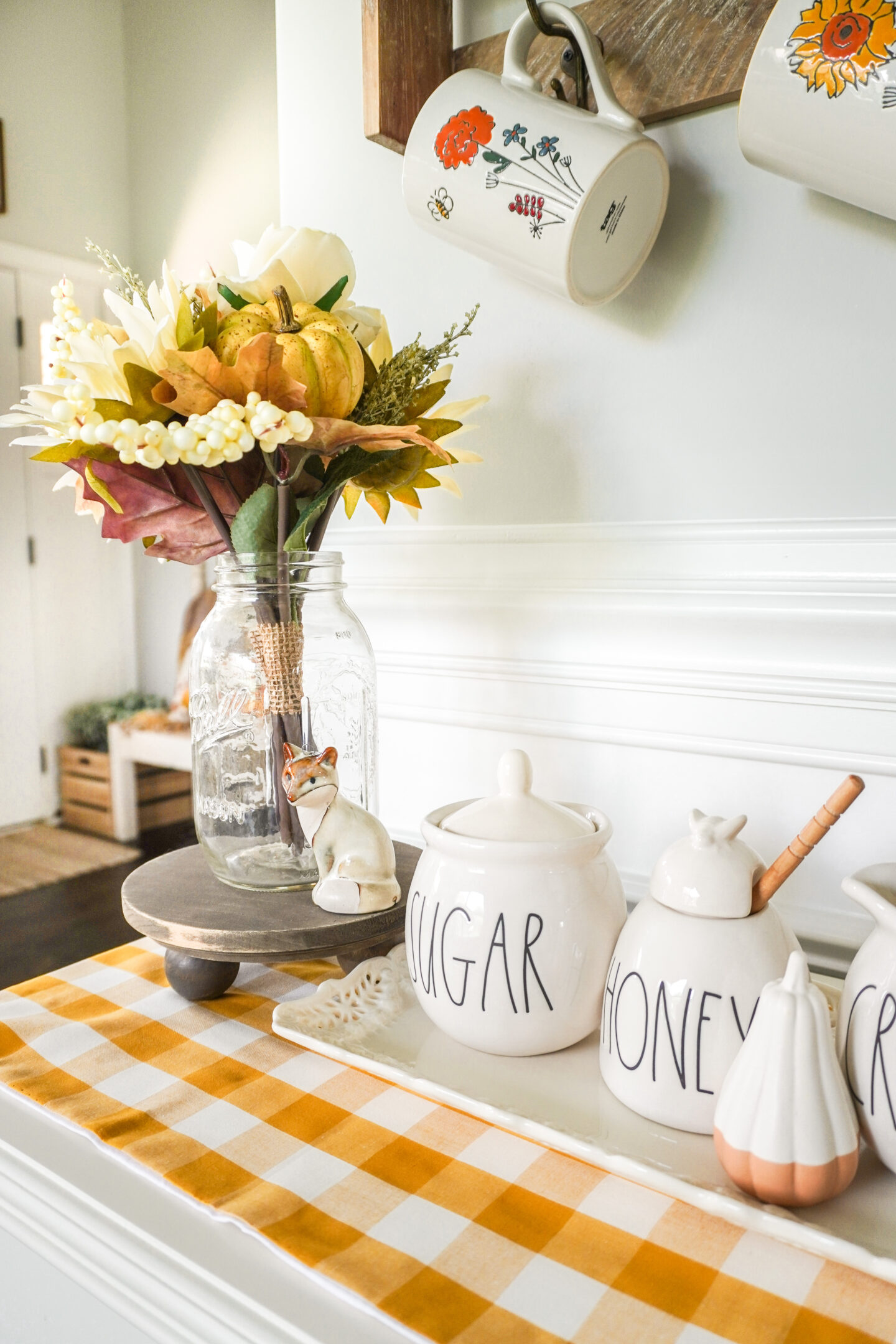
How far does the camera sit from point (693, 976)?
44cm

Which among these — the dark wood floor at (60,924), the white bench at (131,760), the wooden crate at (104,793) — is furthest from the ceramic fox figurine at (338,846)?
the wooden crate at (104,793)

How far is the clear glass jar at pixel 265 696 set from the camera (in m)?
0.66

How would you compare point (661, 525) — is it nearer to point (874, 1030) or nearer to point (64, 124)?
point (874, 1030)

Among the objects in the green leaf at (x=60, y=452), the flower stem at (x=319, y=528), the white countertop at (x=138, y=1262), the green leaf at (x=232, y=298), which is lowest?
the white countertop at (x=138, y=1262)

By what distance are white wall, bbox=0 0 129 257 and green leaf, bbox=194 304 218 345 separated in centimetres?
312

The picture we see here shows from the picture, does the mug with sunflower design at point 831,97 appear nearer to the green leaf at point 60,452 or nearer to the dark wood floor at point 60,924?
the green leaf at point 60,452

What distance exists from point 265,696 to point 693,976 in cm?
35

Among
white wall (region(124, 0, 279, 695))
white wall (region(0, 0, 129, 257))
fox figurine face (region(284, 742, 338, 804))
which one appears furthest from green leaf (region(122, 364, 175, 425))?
white wall (region(0, 0, 129, 257))

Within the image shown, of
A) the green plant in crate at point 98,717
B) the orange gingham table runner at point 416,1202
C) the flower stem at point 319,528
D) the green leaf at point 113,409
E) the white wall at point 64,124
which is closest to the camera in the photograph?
the orange gingham table runner at point 416,1202

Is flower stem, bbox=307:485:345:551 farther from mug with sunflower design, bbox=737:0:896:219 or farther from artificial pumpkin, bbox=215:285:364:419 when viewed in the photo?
mug with sunflower design, bbox=737:0:896:219

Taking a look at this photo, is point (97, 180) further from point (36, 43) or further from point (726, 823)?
point (726, 823)

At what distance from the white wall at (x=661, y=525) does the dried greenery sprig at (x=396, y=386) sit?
5.8 inches

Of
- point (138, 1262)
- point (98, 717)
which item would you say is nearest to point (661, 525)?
point (138, 1262)

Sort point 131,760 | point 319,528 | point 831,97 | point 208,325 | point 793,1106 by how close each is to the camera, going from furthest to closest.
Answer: point 131,760, point 319,528, point 208,325, point 831,97, point 793,1106
